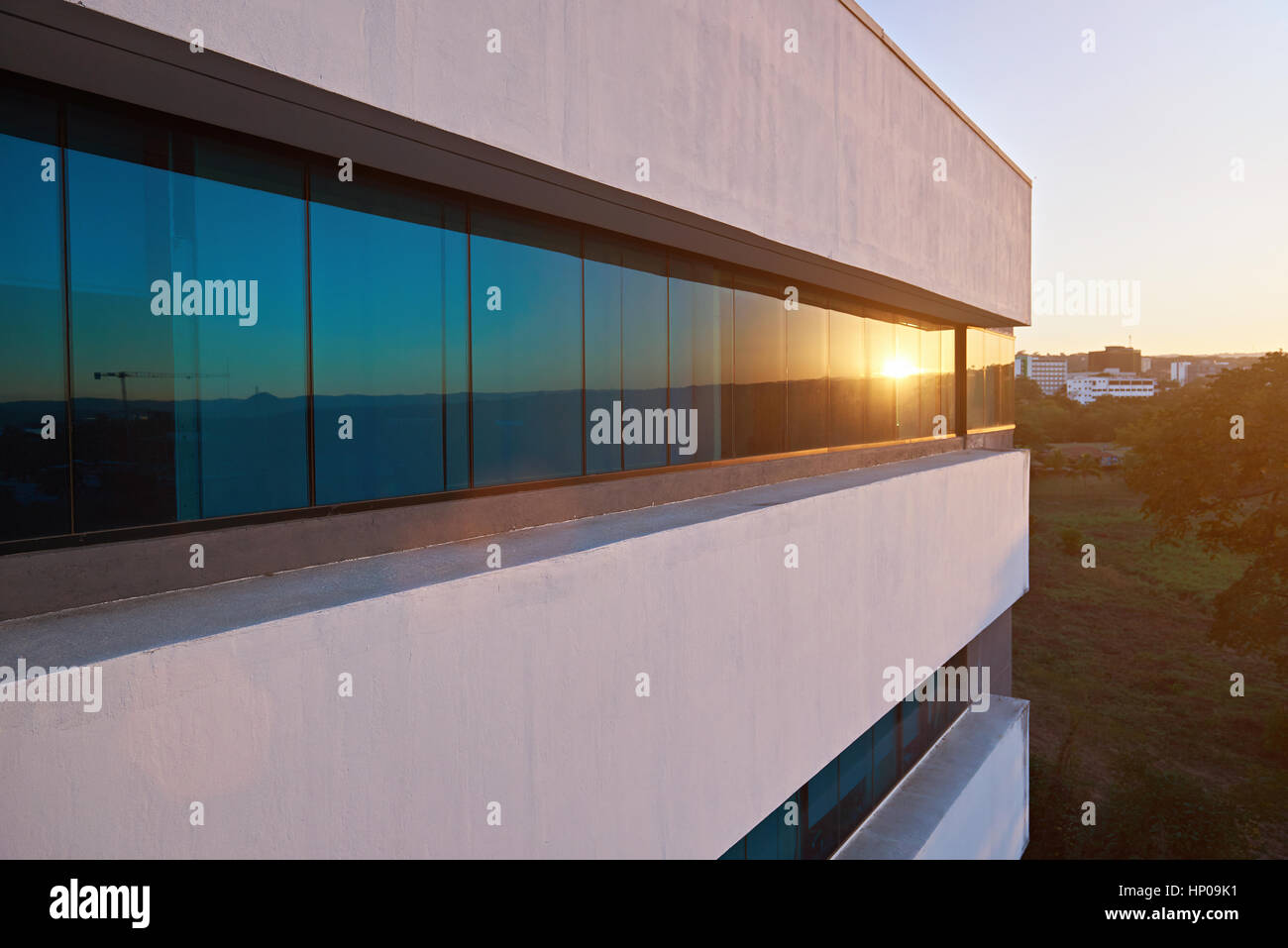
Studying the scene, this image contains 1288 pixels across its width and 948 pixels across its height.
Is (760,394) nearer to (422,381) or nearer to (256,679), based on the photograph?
(422,381)

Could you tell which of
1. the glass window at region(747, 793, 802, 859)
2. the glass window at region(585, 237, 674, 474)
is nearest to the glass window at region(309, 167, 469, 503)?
the glass window at region(585, 237, 674, 474)

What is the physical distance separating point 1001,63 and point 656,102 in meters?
15.4

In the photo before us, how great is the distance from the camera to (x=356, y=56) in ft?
15.3

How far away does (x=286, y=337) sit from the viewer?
5.27 meters

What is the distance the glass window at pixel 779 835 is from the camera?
10508 mm

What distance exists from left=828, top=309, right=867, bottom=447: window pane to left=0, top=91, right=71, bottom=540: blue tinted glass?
443 inches

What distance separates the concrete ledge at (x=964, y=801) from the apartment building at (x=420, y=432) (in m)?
3.53

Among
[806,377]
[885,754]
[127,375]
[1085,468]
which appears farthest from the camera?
[1085,468]

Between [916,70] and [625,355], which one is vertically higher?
[916,70]

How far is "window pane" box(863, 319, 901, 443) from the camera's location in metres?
15.0

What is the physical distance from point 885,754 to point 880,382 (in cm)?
720

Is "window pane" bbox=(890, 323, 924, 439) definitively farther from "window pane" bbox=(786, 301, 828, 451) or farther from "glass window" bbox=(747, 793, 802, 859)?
"glass window" bbox=(747, 793, 802, 859)

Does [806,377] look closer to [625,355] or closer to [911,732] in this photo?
[625,355]

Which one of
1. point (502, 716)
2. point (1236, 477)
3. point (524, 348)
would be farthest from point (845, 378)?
point (1236, 477)
